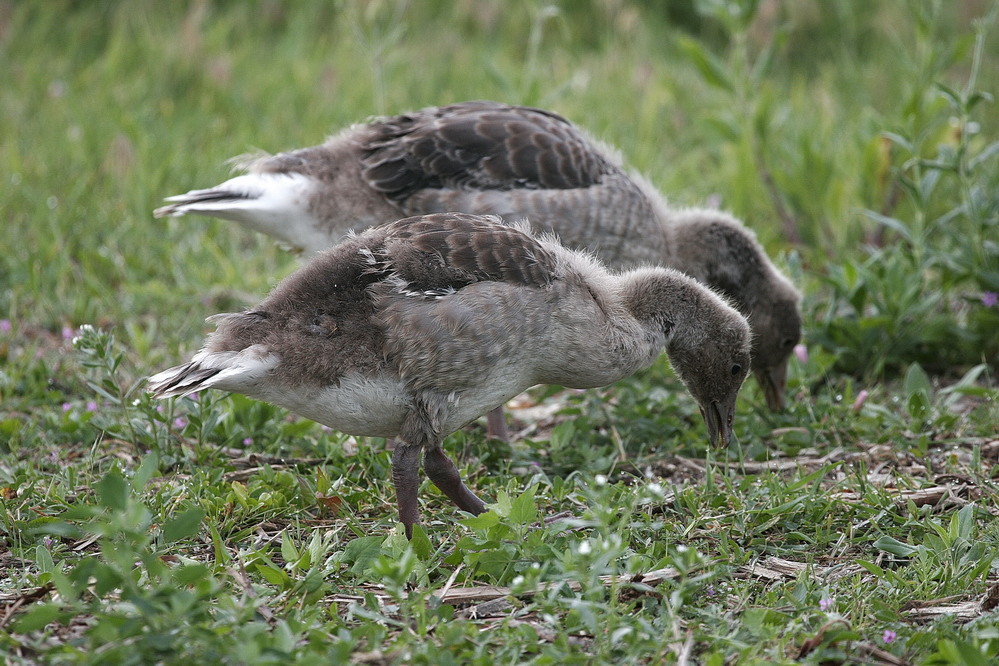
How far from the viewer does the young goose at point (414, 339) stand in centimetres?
416

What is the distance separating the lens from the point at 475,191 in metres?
5.77

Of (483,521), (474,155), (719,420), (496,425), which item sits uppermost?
(474,155)

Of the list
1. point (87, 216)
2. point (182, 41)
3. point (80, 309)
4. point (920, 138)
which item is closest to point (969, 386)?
point (920, 138)

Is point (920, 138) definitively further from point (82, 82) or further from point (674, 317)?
point (82, 82)

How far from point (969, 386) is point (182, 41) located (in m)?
7.27

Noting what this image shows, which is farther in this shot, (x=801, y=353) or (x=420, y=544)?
(x=801, y=353)

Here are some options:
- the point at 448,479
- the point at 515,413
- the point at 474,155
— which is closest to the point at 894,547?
the point at 448,479

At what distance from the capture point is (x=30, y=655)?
128 inches

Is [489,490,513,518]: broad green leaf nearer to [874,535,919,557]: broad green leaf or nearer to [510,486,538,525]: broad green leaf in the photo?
[510,486,538,525]: broad green leaf

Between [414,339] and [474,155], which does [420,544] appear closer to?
[414,339]

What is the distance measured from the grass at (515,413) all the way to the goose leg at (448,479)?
125 mm

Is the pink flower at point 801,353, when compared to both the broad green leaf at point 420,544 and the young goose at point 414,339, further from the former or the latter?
the broad green leaf at point 420,544

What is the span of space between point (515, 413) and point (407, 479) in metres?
1.94

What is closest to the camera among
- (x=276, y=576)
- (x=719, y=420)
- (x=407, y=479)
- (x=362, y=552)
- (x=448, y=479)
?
(x=276, y=576)
